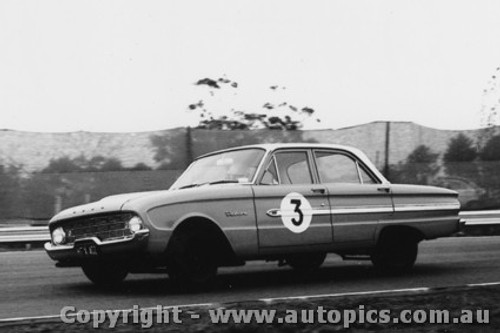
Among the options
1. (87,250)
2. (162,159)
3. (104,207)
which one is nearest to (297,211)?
(104,207)

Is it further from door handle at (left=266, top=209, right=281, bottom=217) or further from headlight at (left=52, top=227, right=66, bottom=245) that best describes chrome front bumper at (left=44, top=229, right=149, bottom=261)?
door handle at (left=266, top=209, right=281, bottom=217)

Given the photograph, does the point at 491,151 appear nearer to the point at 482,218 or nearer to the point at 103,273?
the point at 482,218

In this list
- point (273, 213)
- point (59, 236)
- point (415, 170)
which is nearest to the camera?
point (59, 236)

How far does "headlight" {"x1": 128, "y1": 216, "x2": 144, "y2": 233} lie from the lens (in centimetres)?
720

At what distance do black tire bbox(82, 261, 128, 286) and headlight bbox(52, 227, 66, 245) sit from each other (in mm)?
404

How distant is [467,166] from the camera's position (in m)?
15.4

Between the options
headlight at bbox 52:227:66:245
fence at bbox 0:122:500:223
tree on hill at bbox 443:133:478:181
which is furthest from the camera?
tree on hill at bbox 443:133:478:181

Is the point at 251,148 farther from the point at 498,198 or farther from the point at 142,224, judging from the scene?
the point at 498,198

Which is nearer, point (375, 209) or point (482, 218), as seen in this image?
point (375, 209)

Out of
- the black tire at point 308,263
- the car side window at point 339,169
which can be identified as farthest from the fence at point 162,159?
the car side window at point 339,169

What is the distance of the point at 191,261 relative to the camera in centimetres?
743

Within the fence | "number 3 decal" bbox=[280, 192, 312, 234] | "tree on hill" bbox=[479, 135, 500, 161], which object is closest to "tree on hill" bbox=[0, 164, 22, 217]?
the fence

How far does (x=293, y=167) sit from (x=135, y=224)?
1936 mm

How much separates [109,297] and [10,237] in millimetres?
6435
